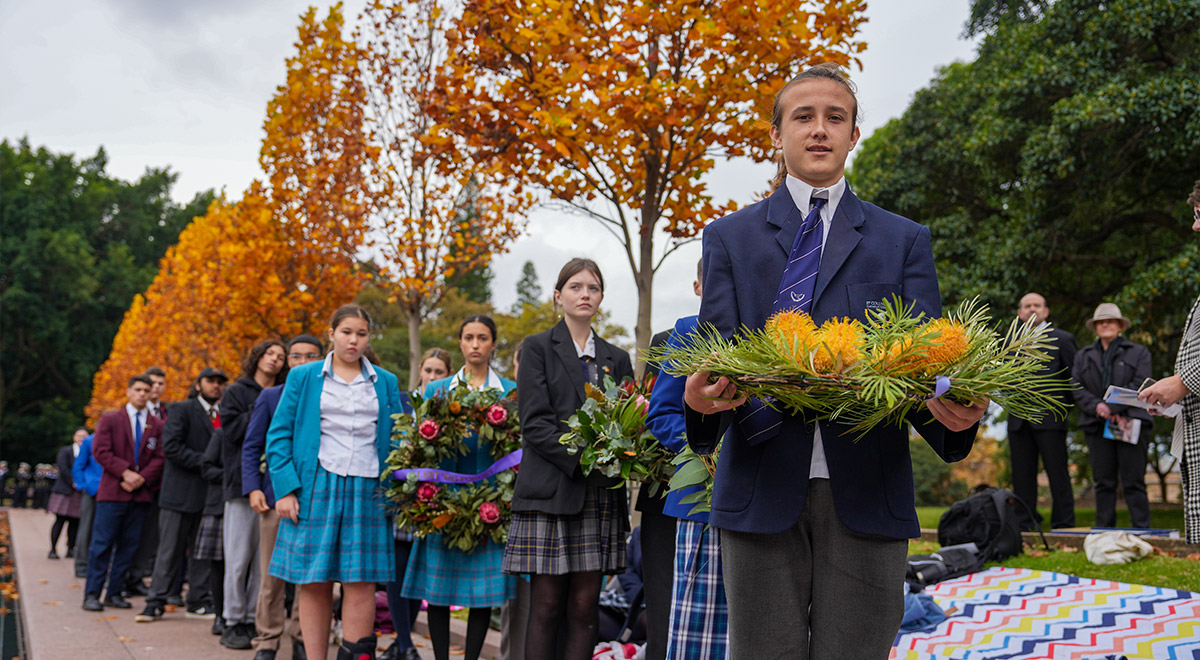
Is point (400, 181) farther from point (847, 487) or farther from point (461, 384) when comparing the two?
point (847, 487)

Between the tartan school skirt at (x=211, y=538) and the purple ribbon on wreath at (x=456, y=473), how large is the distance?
11.4 ft

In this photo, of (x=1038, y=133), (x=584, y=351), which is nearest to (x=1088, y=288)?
(x=1038, y=133)

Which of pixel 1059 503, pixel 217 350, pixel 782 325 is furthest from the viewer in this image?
pixel 217 350

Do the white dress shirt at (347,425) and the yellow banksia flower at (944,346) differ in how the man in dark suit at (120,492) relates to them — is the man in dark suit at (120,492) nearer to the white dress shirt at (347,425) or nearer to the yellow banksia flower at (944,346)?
the white dress shirt at (347,425)

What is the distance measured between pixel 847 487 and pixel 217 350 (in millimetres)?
19694

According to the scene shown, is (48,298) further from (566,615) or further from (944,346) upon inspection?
(944,346)

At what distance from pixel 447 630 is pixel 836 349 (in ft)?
13.4

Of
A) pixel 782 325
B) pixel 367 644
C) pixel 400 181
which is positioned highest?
pixel 400 181

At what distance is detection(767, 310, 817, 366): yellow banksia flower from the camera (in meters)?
1.85

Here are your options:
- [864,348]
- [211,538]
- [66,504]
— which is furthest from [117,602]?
[864,348]

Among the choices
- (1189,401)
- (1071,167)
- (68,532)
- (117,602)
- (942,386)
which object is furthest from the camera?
(68,532)

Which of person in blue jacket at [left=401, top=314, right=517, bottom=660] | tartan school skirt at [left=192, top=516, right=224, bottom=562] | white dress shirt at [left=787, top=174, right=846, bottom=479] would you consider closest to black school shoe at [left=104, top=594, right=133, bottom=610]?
tartan school skirt at [left=192, top=516, right=224, bottom=562]

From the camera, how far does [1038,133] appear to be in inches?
535

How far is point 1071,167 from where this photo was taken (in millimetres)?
13219
